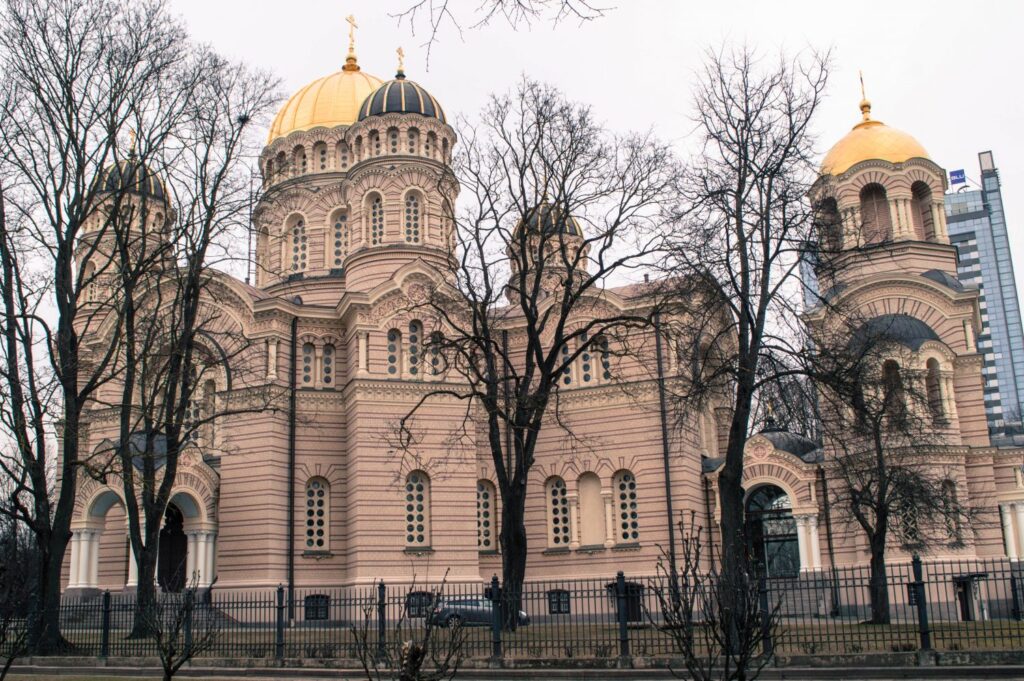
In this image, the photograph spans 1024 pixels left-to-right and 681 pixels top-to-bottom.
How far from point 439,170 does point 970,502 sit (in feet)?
59.7

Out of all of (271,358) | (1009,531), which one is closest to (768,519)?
(1009,531)

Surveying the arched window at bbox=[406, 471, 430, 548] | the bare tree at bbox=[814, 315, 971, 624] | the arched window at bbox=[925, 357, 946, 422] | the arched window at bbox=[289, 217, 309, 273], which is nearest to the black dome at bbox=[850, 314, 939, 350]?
the bare tree at bbox=[814, 315, 971, 624]

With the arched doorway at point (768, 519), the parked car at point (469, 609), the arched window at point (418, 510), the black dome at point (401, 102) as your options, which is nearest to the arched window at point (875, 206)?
the arched doorway at point (768, 519)

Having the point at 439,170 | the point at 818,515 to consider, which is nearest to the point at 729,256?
the point at 818,515

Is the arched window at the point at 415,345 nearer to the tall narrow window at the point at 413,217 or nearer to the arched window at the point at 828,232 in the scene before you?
the tall narrow window at the point at 413,217

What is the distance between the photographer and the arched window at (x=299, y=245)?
34.6 metres

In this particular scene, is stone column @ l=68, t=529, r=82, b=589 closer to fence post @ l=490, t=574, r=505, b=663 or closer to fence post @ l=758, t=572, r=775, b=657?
fence post @ l=490, t=574, r=505, b=663

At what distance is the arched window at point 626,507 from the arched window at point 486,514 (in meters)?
3.79

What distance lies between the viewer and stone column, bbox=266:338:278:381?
95.1ft

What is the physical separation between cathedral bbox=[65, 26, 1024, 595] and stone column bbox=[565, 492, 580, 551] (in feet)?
0.19

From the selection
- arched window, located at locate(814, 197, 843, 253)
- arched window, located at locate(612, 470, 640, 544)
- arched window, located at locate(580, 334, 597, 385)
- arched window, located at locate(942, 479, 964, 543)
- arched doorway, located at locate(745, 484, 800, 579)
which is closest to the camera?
arched window, located at locate(814, 197, 843, 253)

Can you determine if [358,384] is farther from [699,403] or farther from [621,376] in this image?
[699,403]

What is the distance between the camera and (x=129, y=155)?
21562mm

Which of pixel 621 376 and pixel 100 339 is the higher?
pixel 100 339
